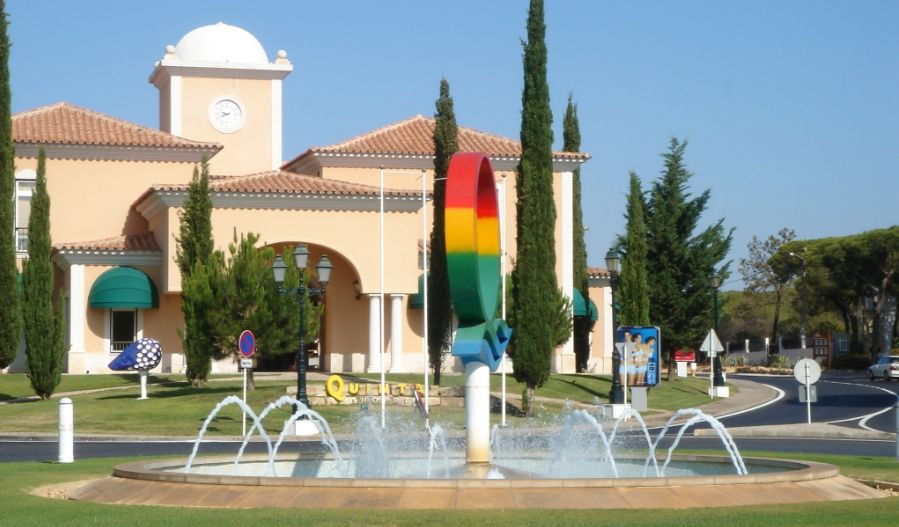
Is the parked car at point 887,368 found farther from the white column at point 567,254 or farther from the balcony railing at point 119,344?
the balcony railing at point 119,344

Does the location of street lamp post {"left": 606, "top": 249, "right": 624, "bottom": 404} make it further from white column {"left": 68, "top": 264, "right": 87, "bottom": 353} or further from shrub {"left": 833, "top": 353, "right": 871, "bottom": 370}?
shrub {"left": 833, "top": 353, "right": 871, "bottom": 370}

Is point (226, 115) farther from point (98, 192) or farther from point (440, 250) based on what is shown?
point (440, 250)

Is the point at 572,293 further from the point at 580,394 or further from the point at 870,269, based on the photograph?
the point at 870,269

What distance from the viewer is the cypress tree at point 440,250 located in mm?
43750

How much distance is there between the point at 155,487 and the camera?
15695mm

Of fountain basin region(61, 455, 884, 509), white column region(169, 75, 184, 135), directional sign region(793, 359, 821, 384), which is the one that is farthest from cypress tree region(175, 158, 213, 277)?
fountain basin region(61, 455, 884, 509)

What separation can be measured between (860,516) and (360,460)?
8.35 meters

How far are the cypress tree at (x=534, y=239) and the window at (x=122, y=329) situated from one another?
16003 millimetres

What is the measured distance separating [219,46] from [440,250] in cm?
1924

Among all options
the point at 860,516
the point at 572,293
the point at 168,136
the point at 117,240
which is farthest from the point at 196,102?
the point at 860,516

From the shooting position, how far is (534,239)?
40.4 meters

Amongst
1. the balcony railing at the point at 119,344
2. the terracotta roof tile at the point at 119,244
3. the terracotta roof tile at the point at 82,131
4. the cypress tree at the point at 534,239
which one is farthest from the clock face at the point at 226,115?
the cypress tree at the point at 534,239

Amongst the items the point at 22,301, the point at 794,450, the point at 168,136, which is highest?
the point at 168,136

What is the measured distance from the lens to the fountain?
47.5ft
